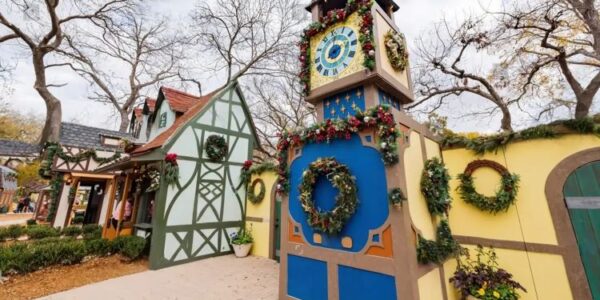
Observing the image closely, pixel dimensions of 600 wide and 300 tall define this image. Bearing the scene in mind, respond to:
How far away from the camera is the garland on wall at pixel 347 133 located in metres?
3.35

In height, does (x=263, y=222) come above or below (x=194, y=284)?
above

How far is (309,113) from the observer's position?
15.4 meters

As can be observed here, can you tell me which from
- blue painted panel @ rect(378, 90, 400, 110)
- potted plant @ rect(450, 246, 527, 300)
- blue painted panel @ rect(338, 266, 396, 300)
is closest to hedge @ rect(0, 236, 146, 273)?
blue painted panel @ rect(338, 266, 396, 300)

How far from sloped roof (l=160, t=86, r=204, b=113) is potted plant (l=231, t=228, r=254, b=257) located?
16.8ft

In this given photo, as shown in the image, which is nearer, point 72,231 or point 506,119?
point 506,119

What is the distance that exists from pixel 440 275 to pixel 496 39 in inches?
327

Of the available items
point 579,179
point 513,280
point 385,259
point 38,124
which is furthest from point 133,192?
point 38,124

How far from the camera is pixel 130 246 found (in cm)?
648

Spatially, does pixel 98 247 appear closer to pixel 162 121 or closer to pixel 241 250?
pixel 241 250

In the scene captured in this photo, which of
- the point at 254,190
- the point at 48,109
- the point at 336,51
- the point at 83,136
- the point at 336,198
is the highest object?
the point at 48,109

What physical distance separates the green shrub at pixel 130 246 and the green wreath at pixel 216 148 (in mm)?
3039

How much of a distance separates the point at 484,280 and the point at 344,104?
12.0ft

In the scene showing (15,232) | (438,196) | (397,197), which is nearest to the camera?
(397,197)

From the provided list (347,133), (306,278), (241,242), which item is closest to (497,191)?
(347,133)
